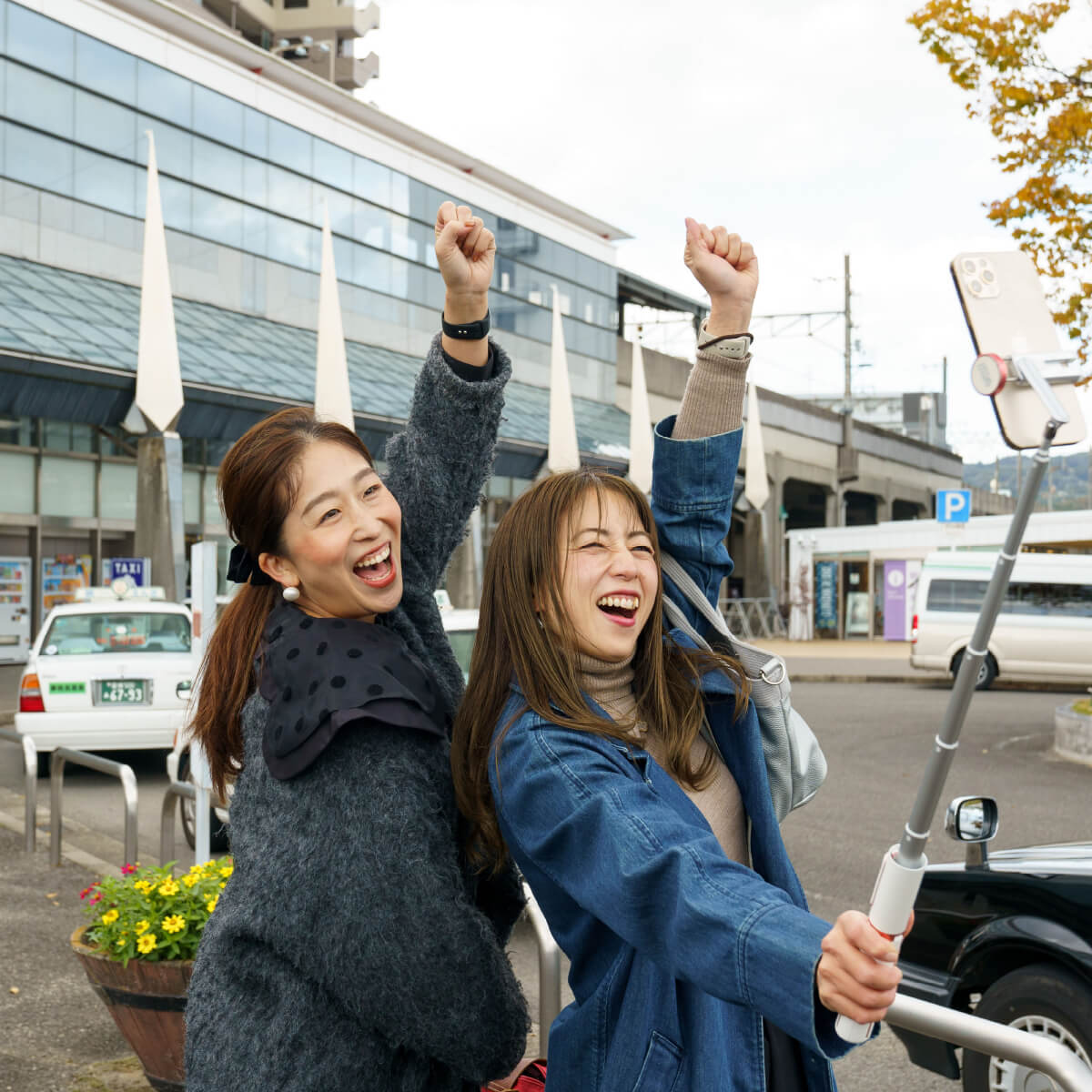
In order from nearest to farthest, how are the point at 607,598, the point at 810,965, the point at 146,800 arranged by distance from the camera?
the point at 810,965 → the point at 607,598 → the point at 146,800

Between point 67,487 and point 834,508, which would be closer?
point 67,487

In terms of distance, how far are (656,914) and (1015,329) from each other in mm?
795

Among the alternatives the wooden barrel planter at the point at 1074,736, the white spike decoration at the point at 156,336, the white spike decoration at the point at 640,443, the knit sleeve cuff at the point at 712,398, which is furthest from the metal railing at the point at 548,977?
the white spike decoration at the point at 640,443

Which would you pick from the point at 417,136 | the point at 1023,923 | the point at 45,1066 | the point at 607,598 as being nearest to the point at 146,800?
the point at 45,1066

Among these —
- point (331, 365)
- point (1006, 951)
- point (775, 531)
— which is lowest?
point (1006, 951)

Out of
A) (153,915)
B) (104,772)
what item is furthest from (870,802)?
(153,915)

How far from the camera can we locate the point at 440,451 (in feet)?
7.56

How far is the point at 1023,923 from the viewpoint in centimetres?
385

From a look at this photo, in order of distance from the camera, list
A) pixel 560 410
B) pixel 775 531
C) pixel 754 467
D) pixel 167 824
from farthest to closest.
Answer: pixel 775 531 < pixel 754 467 < pixel 560 410 < pixel 167 824

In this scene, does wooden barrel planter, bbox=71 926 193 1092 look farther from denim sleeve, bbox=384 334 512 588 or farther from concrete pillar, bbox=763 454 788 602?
concrete pillar, bbox=763 454 788 602

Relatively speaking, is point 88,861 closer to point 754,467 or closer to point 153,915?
point 153,915

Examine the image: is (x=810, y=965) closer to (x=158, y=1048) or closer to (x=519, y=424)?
(x=158, y=1048)

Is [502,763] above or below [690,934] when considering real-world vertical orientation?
above

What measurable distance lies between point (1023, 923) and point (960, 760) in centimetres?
935
